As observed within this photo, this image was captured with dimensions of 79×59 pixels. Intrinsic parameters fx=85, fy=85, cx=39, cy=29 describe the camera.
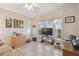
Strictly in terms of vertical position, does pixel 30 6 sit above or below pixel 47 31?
above

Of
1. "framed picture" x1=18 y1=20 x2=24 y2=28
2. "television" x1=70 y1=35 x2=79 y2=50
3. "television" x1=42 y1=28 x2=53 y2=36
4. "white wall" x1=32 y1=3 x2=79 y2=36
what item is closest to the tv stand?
"television" x1=42 y1=28 x2=53 y2=36

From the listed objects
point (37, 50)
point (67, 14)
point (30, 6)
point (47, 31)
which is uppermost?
point (30, 6)

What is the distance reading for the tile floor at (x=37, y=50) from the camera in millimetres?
1555

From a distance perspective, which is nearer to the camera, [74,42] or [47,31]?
[74,42]

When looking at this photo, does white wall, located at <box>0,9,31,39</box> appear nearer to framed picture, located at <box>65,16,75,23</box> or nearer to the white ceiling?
the white ceiling

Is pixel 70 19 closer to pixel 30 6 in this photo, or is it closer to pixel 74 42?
pixel 74 42

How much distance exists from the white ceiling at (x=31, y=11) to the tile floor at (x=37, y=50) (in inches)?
23.9

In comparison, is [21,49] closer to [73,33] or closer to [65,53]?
[65,53]

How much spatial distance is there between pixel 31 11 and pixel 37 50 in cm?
74

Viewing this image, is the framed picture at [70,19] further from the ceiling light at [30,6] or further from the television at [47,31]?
the ceiling light at [30,6]

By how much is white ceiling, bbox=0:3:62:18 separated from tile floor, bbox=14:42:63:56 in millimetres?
608

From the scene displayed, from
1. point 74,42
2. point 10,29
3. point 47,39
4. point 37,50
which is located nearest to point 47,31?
point 47,39

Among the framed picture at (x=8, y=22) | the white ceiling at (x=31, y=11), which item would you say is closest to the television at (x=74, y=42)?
the white ceiling at (x=31, y=11)

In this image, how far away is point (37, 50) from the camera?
5.25 ft
